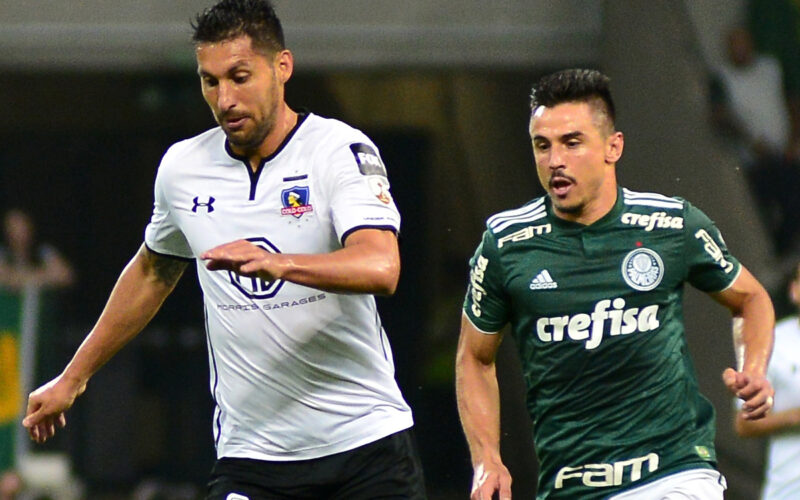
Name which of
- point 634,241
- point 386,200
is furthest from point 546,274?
point 386,200

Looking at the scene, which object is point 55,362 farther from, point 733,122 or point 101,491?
point 733,122

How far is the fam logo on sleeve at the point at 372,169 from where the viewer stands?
398 cm

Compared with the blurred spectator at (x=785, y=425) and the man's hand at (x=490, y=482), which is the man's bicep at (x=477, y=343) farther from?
the blurred spectator at (x=785, y=425)

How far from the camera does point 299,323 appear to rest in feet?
13.2

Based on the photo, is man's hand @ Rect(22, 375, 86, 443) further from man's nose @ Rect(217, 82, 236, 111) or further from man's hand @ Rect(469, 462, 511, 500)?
man's hand @ Rect(469, 462, 511, 500)

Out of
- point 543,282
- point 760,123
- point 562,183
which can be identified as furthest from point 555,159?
point 760,123

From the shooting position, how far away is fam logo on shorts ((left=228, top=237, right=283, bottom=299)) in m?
4.04

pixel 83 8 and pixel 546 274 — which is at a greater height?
pixel 83 8

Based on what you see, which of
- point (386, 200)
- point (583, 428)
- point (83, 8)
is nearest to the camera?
point (386, 200)

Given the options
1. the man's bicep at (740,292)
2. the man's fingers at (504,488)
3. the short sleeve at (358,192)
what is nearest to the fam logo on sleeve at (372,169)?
the short sleeve at (358,192)

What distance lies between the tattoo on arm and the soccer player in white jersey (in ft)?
1.04

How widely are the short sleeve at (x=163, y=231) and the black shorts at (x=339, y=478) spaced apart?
0.77m

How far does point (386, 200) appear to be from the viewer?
3.96 m

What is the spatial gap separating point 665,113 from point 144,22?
10.6 feet
